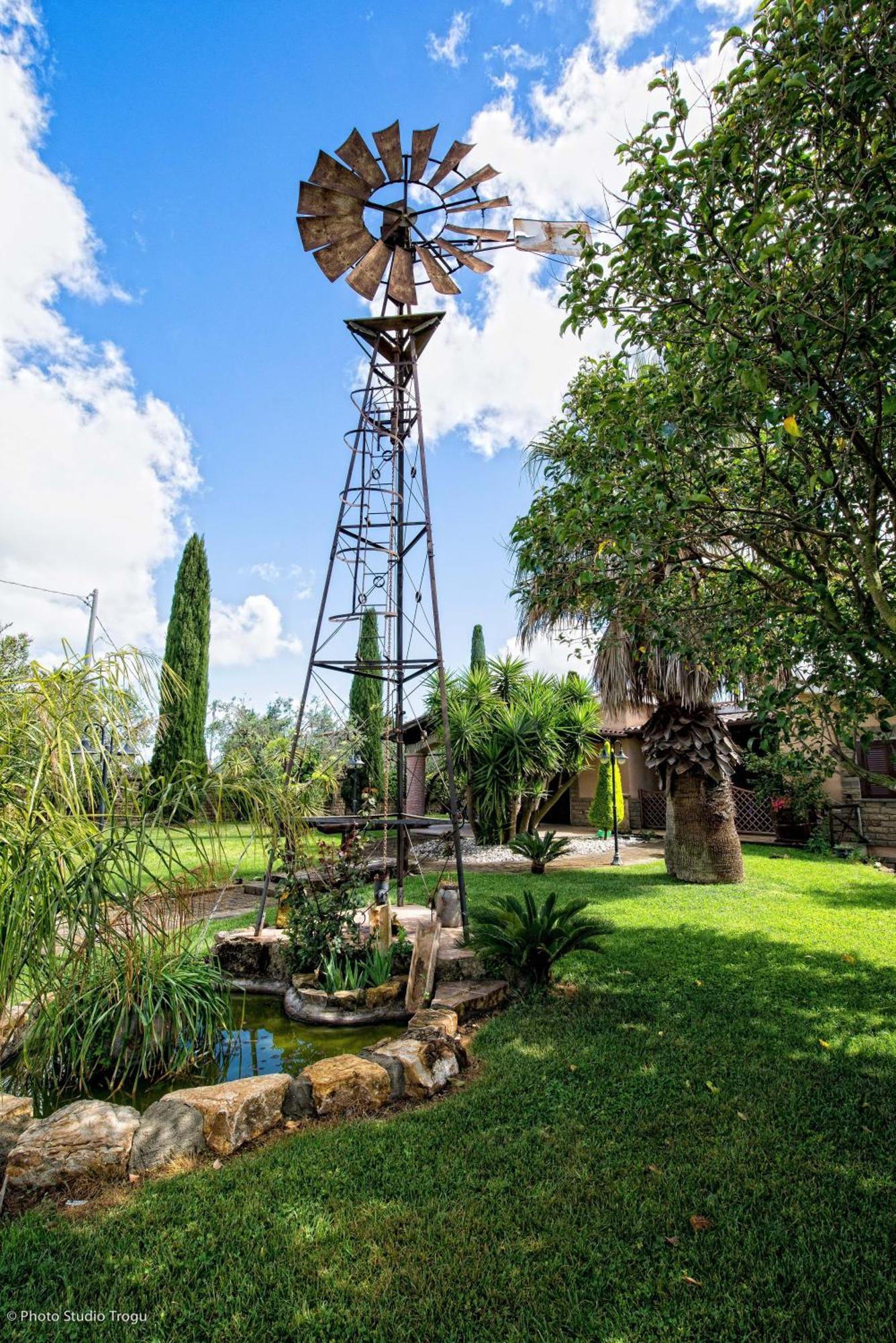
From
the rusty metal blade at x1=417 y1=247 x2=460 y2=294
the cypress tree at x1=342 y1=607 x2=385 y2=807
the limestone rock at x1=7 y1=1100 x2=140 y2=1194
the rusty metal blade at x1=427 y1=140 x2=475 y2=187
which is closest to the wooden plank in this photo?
the limestone rock at x1=7 y1=1100 x2=140 y2=1194

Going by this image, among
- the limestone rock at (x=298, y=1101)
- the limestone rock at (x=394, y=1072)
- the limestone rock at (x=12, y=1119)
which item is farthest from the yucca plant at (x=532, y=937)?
the limestone rock at (x=12, y=1119)

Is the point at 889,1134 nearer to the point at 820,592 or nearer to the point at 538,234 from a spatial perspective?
the point at 820,592

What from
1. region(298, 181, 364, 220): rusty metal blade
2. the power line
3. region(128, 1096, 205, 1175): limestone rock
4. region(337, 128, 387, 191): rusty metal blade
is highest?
the power line

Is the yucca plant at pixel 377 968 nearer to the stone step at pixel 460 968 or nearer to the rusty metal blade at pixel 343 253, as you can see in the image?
the stone step at pixel 460 968

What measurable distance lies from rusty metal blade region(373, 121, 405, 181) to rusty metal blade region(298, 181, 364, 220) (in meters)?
0.41

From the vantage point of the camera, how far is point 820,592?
3342mm

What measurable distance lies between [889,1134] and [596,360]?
5917 mm

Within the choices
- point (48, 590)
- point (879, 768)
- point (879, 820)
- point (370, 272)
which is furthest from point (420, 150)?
point (48, 590)

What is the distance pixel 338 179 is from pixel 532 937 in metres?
A: 7.03

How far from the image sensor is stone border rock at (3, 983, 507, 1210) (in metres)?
2.60

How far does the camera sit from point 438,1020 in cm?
400

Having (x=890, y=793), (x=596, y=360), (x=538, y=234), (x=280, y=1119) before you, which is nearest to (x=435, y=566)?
(x=596, y=360)

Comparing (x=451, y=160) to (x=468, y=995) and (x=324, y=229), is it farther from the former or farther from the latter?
(x=468, y=995)

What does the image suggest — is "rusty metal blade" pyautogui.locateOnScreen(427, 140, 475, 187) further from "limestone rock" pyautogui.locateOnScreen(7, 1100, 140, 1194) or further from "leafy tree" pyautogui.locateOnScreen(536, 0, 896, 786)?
"limestone rock" pyautogui.locateOnScreen(7, 1100, 140, 1194)
